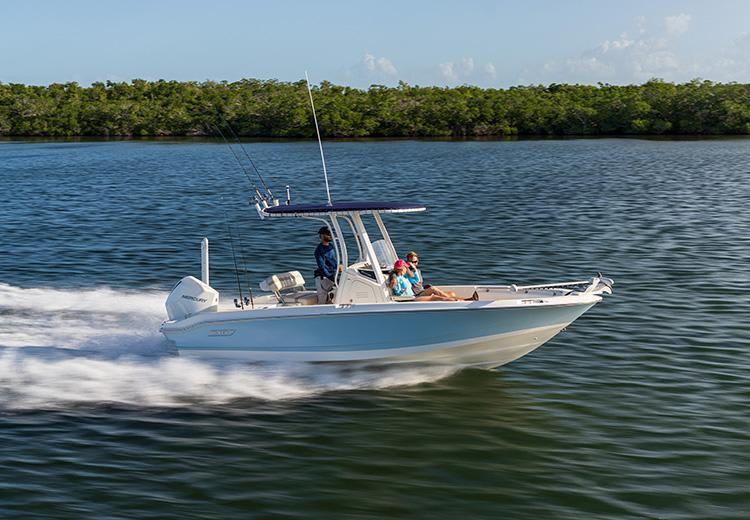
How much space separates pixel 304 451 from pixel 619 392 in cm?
417

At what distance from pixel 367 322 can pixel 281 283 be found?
Answer: 1855 mm

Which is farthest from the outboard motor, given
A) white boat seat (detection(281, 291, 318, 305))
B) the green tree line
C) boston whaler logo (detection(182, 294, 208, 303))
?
the green tree line

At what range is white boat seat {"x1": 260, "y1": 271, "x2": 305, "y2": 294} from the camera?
499 inches

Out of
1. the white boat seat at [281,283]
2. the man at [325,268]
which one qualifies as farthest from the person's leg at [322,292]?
the white boat seat at [281,283]

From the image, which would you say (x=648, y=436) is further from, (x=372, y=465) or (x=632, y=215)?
(x=632, y=215)

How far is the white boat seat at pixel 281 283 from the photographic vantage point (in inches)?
499

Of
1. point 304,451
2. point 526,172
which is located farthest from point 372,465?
point 526,172

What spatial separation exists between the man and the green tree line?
73.3 metres

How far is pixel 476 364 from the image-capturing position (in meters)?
12.0

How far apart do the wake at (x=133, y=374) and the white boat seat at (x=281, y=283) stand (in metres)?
1.25

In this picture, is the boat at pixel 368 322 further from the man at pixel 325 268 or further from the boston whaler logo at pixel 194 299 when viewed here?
the man at pixel 325 268

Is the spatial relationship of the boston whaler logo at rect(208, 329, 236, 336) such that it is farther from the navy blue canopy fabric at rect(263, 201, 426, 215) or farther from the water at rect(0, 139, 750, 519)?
the navy blue canopy fabric at rect(263, 201, 426, 215)

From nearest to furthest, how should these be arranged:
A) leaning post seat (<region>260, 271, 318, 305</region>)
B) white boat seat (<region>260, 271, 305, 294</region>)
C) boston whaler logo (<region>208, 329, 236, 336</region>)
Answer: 1. boston whaler logo (<region>208, 329, 236, 336</region>)
2. leaning post seat (<region>260, 271, 318, 305</region>)
3. white boat seat (<region>260, 271, 305, 294</region>)

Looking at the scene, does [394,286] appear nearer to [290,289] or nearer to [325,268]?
[325,268]
